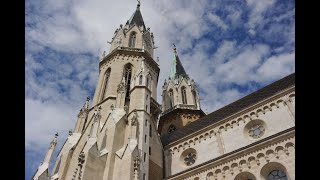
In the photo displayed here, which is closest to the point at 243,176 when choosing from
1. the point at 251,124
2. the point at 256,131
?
the point at 256,131

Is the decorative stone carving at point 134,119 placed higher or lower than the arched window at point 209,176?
higher

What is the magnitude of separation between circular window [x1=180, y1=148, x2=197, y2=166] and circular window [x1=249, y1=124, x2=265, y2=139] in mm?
4276

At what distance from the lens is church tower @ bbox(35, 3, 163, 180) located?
56.4ft

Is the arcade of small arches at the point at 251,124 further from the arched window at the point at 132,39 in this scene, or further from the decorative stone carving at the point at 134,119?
the arched window at the point at 132,39

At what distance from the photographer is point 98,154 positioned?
59.1ft

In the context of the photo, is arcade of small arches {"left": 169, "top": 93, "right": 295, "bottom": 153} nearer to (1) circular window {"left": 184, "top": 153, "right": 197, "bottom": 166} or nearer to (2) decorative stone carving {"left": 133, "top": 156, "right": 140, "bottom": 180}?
(1) circular window {"left": 184, "top": 153, "right": 197, "bottom": 166}

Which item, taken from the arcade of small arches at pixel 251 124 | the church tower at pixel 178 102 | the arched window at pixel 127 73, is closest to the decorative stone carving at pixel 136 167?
the arcade of small arches at pixel 251 124

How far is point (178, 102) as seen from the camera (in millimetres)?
38094

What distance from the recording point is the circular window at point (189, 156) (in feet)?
66.5

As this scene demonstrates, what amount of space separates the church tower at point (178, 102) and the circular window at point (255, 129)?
14.1 m

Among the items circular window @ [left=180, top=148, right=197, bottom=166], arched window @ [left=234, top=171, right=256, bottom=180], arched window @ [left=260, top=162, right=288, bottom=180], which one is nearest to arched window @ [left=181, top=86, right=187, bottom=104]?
circular window @ [left=180, top=148, right=197, bottom=166]

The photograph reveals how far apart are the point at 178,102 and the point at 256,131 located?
19.9 metres

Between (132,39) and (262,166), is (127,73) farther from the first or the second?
(262,166)
